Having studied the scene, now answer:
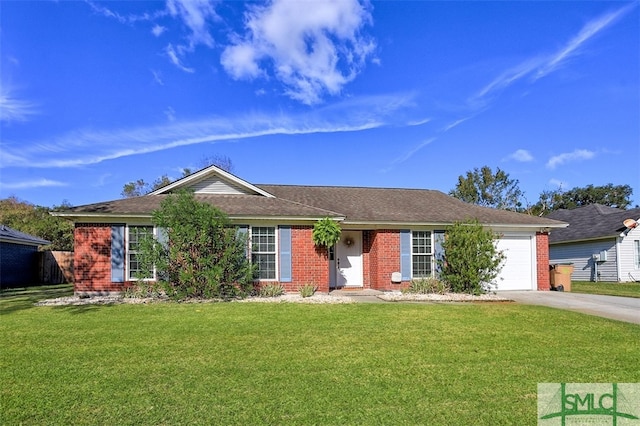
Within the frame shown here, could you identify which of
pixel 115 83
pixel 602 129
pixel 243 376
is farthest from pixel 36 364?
pixel 602 129

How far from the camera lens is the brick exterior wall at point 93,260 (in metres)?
12.8

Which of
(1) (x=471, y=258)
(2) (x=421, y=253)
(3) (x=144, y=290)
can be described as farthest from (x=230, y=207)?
(1) (x=471, y=258)

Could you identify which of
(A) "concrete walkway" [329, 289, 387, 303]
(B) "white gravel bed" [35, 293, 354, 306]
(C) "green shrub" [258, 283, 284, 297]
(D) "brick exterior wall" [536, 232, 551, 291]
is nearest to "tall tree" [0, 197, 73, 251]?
(B) "white gravel bed" [35, 293, 354, 306]

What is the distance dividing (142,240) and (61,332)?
15.7 ft

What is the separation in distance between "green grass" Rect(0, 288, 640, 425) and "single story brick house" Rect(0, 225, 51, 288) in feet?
40.9

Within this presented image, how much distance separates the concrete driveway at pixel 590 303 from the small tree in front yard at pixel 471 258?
4.08 feet

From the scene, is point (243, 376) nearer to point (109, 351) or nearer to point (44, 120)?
point (109, 351)

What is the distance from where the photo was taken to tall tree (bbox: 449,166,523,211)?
1502 inches

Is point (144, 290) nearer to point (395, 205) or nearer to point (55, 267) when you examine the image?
point (395, 205)

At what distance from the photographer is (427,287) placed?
1350 centimetres

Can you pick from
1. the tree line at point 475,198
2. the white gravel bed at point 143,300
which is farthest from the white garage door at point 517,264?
the tree line at point 475,198

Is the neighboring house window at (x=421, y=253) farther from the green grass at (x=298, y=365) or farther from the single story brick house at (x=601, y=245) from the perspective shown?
the single story brick house at (x=601, y=245)

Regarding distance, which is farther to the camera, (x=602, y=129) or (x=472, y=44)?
(x=602, y=129)

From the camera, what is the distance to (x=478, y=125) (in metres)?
19.2
